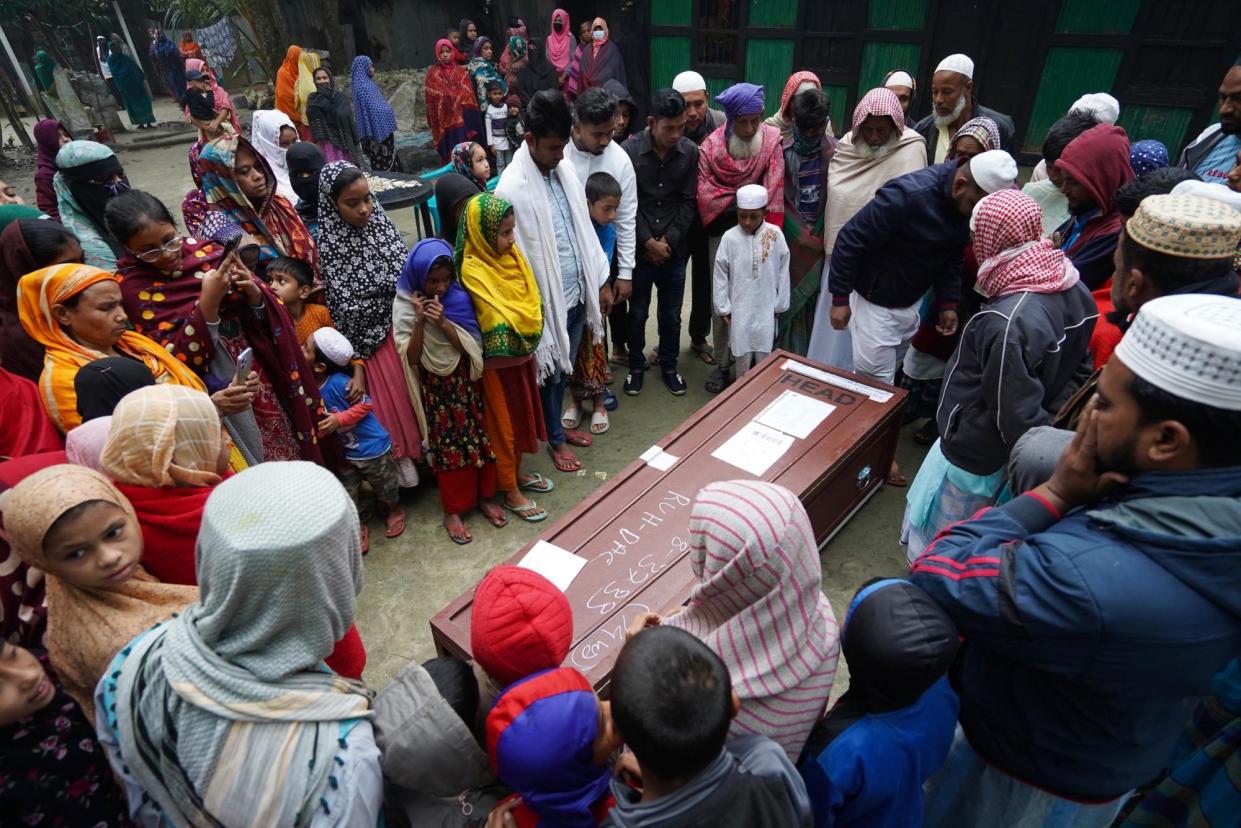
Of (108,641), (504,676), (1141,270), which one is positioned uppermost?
(1141,270)

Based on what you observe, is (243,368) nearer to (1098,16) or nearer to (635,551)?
(635,551)

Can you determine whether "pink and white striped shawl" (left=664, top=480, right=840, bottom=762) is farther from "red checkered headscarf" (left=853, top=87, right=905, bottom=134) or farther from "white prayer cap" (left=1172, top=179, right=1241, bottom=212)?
"red checkered headscarf" (left=853, top=87, right=905, bottom=134)

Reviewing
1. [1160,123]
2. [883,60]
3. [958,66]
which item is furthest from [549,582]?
[883,60]

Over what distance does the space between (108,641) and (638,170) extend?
353cm

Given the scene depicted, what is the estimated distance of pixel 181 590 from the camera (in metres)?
1.58

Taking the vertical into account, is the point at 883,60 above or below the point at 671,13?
below

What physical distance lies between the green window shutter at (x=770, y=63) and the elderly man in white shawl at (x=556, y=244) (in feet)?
19.0

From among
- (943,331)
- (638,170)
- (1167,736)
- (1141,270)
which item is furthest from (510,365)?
(1167,736)

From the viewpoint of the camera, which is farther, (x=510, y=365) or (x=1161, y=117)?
(x=1161, y=117)

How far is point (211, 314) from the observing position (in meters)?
2.46

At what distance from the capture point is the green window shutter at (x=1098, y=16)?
6.11m

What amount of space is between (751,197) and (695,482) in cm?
187

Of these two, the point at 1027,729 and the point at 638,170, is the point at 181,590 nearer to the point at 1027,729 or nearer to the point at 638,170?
the point at 1027,729

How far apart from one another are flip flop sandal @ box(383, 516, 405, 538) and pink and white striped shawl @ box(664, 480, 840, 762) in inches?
94.6
